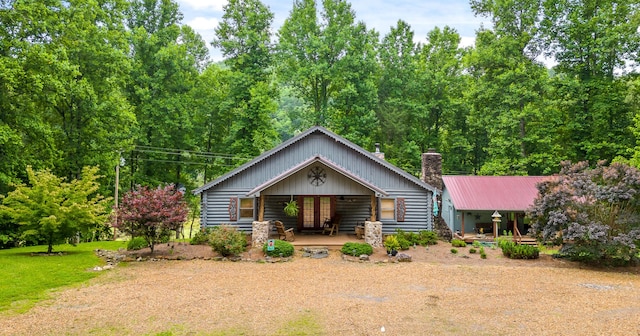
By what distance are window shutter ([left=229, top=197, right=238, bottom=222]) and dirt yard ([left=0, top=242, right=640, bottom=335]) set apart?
4.88 m

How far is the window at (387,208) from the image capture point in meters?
20.0

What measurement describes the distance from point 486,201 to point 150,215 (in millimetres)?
18112

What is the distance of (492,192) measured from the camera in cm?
2286

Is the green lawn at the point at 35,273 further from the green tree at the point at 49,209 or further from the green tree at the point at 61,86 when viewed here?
the green tree at the point at 61,86

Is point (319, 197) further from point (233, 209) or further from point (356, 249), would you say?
point (356, 249)

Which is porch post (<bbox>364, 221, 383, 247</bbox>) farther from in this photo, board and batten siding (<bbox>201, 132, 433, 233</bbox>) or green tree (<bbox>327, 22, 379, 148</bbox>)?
green tree (<bbox>327, 22, 379, 148</bbox>)

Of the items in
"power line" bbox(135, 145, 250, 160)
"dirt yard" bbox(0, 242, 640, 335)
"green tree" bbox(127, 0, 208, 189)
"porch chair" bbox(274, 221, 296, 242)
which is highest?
"green tree" bbox(127, 0, 208, 189)

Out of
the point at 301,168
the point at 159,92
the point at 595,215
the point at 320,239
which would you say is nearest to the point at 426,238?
the point at 320,239

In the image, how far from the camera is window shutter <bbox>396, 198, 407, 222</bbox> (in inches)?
783

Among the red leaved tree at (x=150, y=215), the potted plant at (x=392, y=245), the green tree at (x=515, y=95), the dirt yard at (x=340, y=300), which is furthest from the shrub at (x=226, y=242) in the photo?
the green tree at (x=515, y=95)

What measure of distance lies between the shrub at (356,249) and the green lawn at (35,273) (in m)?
9.39

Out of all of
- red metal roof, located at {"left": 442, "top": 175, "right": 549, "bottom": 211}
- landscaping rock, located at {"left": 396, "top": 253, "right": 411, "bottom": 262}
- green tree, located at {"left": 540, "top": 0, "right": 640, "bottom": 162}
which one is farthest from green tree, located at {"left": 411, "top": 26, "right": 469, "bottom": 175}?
landscaping rock, located at {"left": 396, "top": 253, "right": 411, "bottom": 262}

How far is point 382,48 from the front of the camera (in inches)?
1362

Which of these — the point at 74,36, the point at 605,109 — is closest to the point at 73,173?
the point at 74,36
